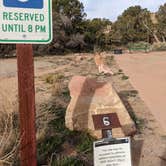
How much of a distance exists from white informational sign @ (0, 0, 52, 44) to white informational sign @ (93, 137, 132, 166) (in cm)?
124

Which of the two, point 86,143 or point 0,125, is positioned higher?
point 0,125

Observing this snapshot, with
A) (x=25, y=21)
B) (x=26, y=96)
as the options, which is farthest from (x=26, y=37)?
(x=26, y=96)

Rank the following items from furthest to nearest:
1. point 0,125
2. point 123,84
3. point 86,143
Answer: point 123,84, point 86,143, point 0,125

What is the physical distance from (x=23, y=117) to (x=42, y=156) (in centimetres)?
281

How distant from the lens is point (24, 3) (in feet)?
15.7

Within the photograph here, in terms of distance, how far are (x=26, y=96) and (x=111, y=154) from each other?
1.07m

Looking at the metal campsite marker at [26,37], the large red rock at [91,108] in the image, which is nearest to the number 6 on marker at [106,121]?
the metal campsite marker at [26,37]

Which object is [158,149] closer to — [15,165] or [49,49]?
[15,165]

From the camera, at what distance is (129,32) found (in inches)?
2820

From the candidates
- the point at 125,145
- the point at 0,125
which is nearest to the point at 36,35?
the point at 125,145

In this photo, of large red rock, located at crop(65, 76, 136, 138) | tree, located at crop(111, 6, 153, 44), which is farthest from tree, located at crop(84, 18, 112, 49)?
large red rock, located at crop(65, 76, 136, 138)

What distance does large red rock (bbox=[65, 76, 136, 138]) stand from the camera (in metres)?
9.59

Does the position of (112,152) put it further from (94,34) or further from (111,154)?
(94,34)

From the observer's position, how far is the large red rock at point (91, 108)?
377 inches
